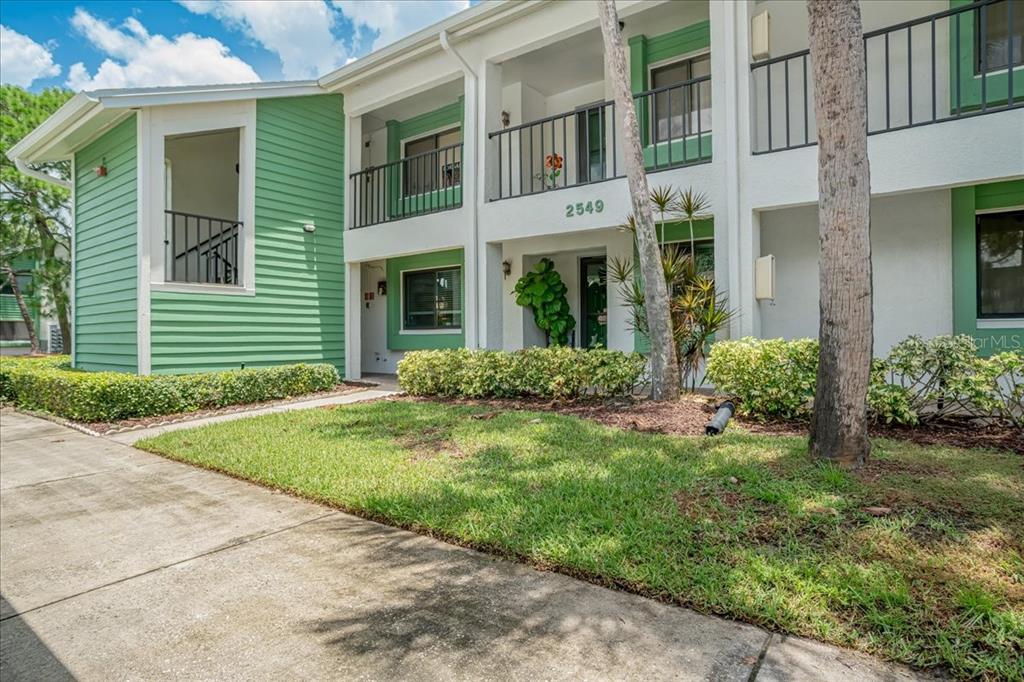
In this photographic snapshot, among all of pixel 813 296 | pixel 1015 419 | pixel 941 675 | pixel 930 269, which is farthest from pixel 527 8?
pixel 941 675

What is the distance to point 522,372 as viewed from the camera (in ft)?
25.9

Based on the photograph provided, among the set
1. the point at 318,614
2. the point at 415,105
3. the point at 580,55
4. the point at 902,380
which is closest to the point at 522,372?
the point at 902,380

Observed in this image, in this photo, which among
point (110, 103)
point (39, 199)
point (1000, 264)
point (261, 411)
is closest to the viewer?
point (1000, 264)

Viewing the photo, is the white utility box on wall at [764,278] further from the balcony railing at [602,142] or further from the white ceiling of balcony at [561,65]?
the white ceiling of balcony at [561,65]

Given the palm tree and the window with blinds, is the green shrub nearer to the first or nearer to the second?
the palm tree

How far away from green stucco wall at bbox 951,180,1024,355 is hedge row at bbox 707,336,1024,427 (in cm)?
106

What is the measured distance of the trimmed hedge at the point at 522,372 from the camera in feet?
23.5

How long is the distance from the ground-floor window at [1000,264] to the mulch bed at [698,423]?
Answer: 9.31 feet

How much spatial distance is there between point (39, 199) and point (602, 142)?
55.7ft

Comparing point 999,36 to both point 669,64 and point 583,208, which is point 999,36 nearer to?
point 669,64

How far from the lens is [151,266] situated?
8648 millimetres

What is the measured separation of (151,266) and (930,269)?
445 inches

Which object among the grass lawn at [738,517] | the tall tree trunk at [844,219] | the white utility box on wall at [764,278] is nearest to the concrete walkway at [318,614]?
the grass lawn at [738,517]

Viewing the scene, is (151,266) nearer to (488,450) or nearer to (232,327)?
(232,327)
